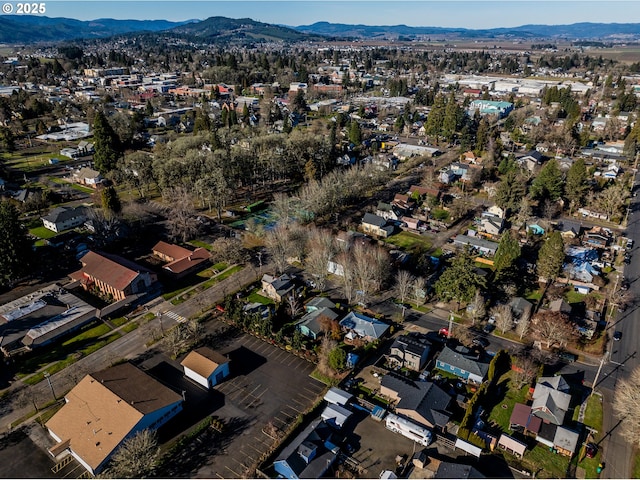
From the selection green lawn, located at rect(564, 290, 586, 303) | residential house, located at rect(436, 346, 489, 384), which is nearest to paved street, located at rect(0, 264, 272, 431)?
residential house, located at rect(436, 346, 489, 384)

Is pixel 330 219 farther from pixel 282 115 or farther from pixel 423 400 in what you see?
pixel 282 115

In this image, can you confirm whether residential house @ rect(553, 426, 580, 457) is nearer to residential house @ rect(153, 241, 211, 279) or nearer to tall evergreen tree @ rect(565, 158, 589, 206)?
residential house @ rect(153, 241, 211, 279)

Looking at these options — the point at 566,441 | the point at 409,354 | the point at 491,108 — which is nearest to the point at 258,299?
the point at 409,354

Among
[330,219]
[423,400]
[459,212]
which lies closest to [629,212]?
[459,212]

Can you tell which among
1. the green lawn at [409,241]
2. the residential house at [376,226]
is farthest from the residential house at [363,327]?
the residential house at [376,226]

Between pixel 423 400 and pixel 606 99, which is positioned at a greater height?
pixel 606 99

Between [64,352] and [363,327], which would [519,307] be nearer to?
[363,327]
